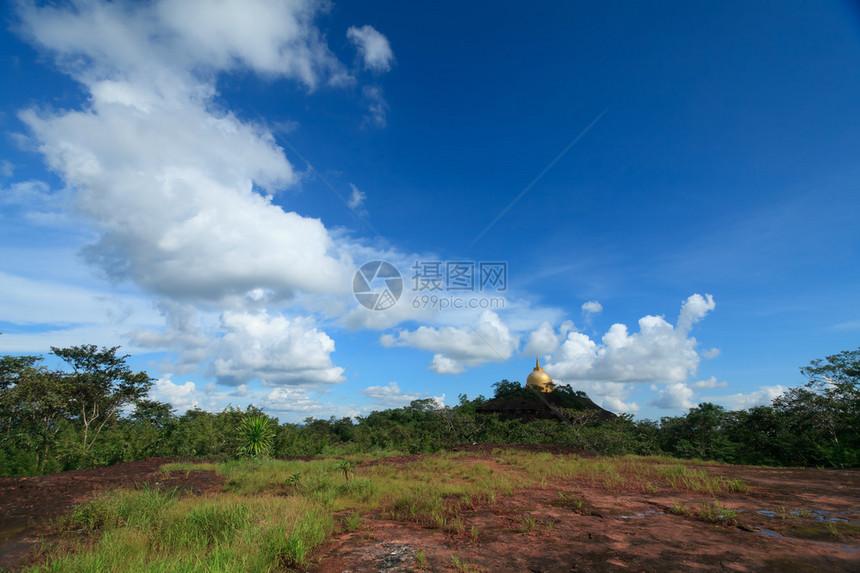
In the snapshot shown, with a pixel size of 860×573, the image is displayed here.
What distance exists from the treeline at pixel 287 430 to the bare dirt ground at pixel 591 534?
5.32 m

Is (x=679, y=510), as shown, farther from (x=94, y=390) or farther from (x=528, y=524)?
(x=94, y=390)

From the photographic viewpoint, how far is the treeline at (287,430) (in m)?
14.0

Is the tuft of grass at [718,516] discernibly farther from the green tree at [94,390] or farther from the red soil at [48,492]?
the green tree at [94,390]

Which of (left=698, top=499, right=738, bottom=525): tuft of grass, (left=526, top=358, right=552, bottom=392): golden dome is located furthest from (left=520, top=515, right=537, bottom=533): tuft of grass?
(left=526, top=358, right=552, bottom=392): golden dome

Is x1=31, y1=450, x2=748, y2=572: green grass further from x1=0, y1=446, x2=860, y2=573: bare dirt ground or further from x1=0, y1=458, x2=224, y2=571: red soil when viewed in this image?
x1=0, y1=458, x2=224, y2=571: red soil

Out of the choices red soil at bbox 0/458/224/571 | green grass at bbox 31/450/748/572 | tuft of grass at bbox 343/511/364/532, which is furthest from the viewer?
tuft of grass at bbox 343/511/364/532

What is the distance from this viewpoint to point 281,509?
6.86 metres

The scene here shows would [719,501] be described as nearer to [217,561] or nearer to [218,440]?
[217,561]

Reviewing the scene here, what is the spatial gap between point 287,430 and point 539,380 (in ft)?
77.0

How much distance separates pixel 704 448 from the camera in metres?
19.5

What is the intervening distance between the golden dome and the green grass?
19731 millimetres

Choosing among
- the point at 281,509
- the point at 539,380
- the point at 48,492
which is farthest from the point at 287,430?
the point at 539,380

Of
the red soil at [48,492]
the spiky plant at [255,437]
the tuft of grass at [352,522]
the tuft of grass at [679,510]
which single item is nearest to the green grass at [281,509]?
the tuft of grass at [352,522]

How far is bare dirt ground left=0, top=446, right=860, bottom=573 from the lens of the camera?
4934mm
